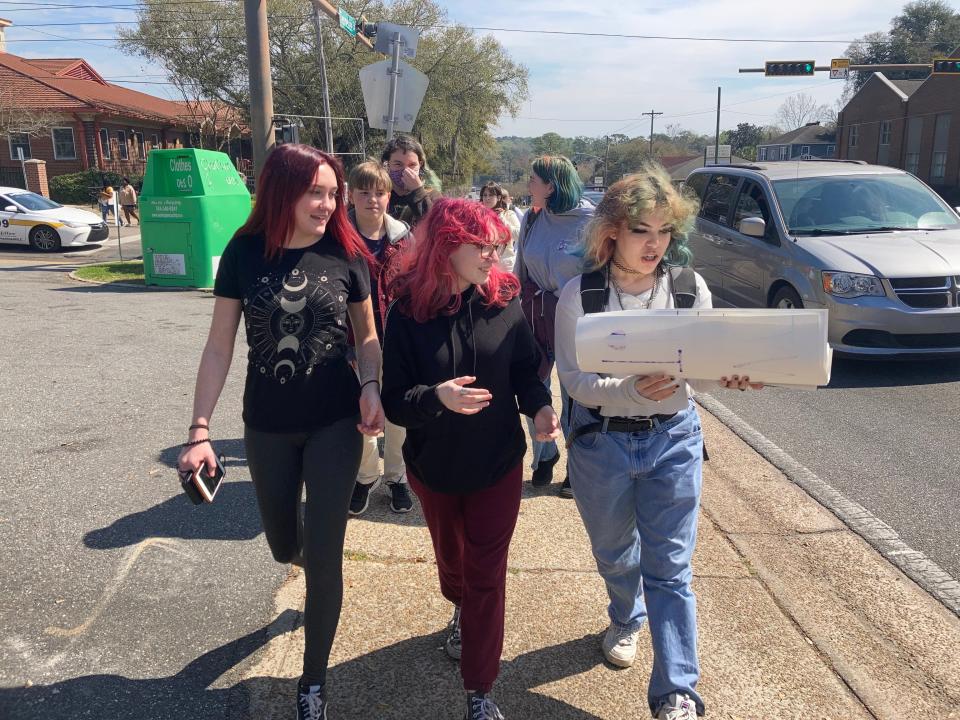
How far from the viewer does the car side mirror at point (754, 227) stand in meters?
7.34

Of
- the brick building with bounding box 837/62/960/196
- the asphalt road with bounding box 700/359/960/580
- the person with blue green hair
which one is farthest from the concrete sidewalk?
the brick building with bounding box 837/62/960/196

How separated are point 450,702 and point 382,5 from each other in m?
39.6

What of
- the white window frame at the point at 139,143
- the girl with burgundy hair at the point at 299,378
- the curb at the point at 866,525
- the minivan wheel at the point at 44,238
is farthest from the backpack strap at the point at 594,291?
the white window frame at the point at 139,143

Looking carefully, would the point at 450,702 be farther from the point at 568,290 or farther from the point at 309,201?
the point at 309,201

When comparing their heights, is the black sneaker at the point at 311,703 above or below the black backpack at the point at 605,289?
below

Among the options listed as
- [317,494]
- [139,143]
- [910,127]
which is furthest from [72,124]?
[910,127]

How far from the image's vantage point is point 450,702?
8.65ft

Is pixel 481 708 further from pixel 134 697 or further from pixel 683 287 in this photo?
pixel 683 287

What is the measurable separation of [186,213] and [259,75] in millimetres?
2310

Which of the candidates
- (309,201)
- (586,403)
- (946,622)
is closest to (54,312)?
(309,201)

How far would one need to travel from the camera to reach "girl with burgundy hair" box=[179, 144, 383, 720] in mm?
2533

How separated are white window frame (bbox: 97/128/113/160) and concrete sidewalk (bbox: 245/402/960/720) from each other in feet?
128

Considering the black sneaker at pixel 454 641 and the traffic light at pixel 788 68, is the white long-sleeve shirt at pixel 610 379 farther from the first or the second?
the traffic light at pixel 788 68

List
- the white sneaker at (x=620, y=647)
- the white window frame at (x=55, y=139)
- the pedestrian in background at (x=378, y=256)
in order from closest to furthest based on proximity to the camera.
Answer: the white sneaker at (x=620, y=647)
the pedestrian in background at (x=378, y=256)
the white window frame at (x=55, y=139)
